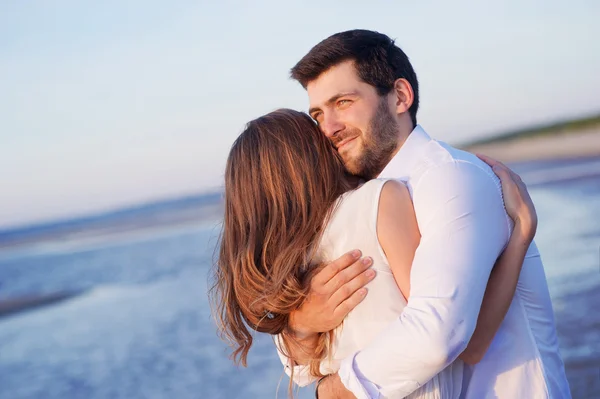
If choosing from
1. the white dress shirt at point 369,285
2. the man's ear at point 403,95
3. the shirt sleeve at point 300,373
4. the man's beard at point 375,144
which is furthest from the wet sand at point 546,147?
the white dress shirt at point 369,285

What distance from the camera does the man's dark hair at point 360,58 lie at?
276cm

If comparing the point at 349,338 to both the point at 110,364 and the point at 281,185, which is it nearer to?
the point at 281,185

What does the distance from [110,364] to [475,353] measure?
562cm

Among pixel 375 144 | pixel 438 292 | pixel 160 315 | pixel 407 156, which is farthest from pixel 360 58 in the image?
pixel 160 315

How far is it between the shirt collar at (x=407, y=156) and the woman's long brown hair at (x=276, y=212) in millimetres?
161

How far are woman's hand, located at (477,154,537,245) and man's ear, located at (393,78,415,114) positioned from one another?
0.52 metres

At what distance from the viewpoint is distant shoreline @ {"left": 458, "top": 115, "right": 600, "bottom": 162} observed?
2145 centimetres

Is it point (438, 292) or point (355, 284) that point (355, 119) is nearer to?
point (355, 284)

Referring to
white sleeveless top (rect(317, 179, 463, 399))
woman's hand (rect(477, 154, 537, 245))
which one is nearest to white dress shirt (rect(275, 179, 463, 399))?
white sleeveless top (rect(317, 179, 463, 399))

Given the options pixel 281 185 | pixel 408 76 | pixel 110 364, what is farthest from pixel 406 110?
pixel 110 364

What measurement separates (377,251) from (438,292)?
0.32 metres

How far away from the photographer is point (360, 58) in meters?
2.77

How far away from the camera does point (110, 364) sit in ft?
23.6

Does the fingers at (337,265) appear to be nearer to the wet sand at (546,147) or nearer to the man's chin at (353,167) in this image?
the man's chin at (353,167)
